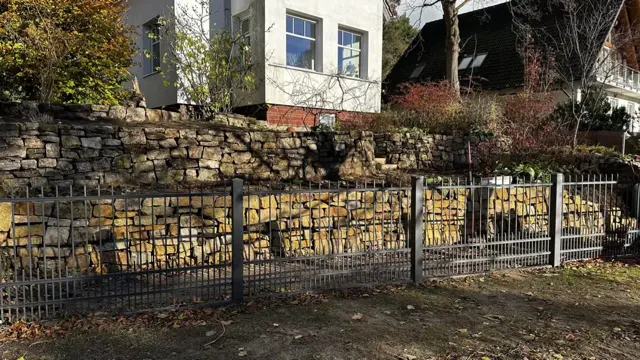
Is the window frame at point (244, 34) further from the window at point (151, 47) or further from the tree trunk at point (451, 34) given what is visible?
the tree trunk at point (451, 34)

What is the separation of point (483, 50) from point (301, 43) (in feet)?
42.2

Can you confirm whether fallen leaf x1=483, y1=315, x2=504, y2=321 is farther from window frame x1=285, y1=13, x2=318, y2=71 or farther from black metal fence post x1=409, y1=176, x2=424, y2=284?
window frame x1=285, y1=13, x2=318, y2=71

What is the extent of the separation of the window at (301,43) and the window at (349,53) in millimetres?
1034

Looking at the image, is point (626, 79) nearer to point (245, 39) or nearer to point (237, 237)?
point (245, 39)

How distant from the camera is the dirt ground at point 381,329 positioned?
3.53 m

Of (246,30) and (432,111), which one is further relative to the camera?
(246,30)

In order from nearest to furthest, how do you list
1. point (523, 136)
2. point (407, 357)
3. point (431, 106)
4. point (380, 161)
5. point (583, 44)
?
point (407, 357), point (380, 161), point (523, 136), point (431, 106), point (583, 44)

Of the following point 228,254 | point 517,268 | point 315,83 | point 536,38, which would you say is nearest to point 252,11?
point 315,83

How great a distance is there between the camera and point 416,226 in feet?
17.4

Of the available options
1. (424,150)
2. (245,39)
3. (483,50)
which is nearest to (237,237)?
(424,150)

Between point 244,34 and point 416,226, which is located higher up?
point 244,34

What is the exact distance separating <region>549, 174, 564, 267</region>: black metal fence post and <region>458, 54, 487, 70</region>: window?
16.9 meters

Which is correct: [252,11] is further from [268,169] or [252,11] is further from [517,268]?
[517,268]

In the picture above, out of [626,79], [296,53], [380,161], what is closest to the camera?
[380,161]
